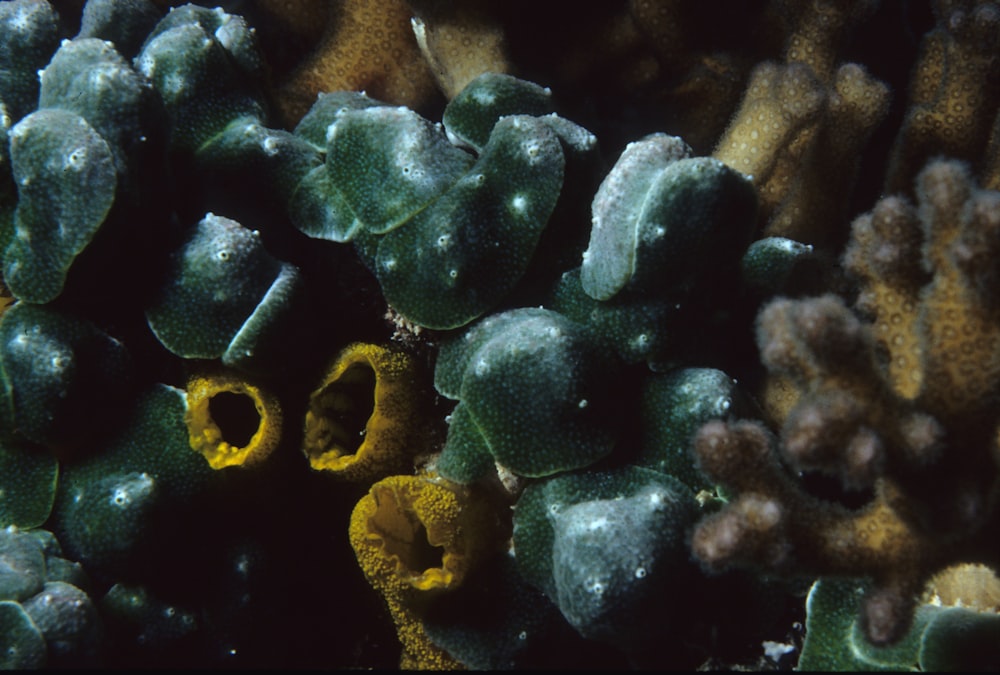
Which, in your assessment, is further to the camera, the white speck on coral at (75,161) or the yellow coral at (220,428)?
the yellow coral at (220,428)

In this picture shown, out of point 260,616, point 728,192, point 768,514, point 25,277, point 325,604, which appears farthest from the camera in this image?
point 325,604

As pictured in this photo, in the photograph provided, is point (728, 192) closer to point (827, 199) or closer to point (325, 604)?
point (827, 199)

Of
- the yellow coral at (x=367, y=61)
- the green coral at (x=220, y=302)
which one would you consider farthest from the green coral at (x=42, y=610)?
the yellow coral at (x=367, y=61)

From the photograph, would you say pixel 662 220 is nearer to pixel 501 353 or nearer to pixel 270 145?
pixel 501 353

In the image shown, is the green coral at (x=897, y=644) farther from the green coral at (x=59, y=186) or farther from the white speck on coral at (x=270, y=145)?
the green coral at (x=59, y=186)

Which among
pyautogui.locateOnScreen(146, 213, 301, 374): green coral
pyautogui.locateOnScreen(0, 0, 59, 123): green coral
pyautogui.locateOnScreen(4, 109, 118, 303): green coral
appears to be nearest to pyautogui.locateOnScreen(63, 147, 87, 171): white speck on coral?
pyautogui.locateOnScreen(4, 109, 118, 303): green coral

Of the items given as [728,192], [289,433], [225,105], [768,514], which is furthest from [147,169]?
[768,514]

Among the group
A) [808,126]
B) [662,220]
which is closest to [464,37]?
[662,220]
